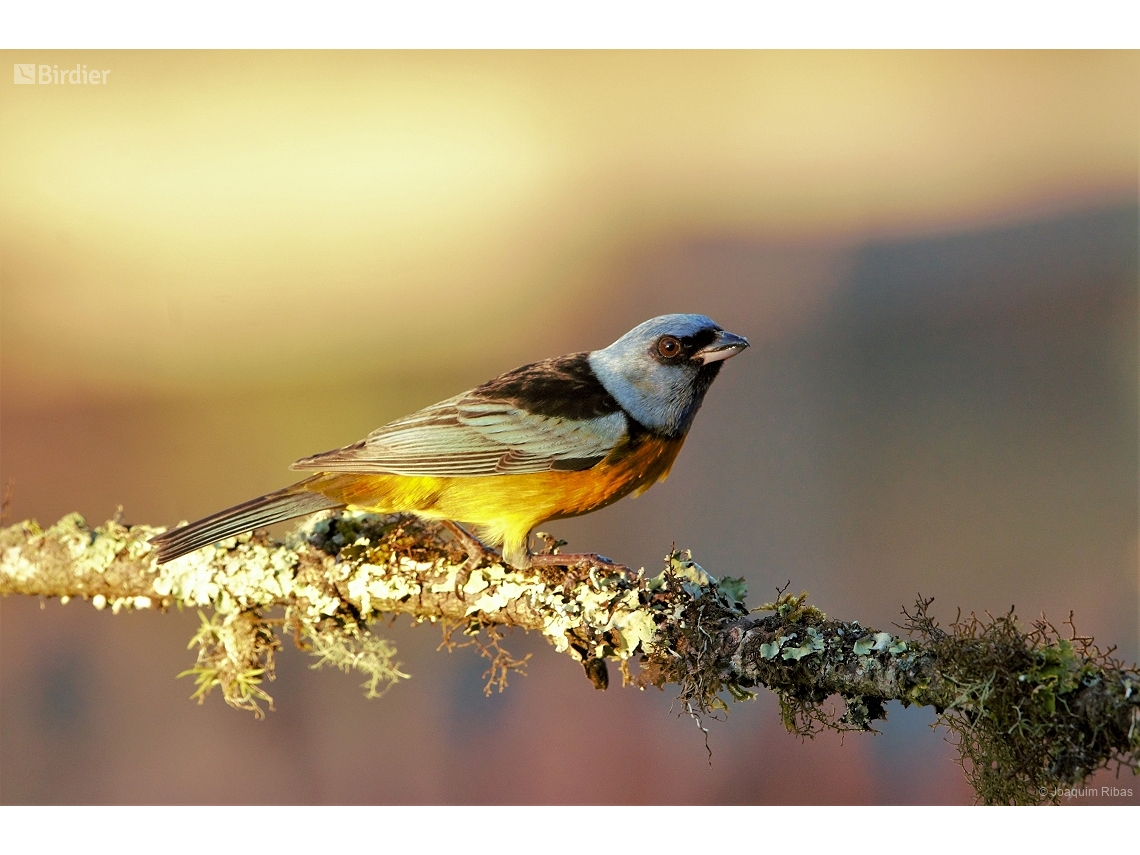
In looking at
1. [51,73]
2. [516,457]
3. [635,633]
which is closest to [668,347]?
[516,457]

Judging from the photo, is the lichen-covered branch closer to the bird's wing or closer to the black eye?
the bird's wing

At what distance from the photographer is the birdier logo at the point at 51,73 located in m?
5.33

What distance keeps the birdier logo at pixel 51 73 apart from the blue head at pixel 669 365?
3353mm

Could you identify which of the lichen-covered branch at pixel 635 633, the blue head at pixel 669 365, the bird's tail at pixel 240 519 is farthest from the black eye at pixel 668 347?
the bird's tail at pixel 240 519

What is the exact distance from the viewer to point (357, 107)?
7.66 meters

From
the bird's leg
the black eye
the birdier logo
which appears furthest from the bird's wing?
the birdier logo

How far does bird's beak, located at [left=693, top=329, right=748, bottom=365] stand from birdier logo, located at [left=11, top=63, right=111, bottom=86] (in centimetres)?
368

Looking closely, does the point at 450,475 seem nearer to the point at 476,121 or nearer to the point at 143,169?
the point at 476,121

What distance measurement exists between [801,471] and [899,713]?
110 inches

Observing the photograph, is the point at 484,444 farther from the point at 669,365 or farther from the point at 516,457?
the point at 669,365

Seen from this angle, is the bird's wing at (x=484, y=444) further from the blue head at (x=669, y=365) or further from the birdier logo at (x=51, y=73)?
the birdier logo at (x=51, y=73)

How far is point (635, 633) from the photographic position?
3301mm

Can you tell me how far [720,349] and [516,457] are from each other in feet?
3.39

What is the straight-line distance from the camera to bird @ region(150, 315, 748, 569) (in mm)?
3967
